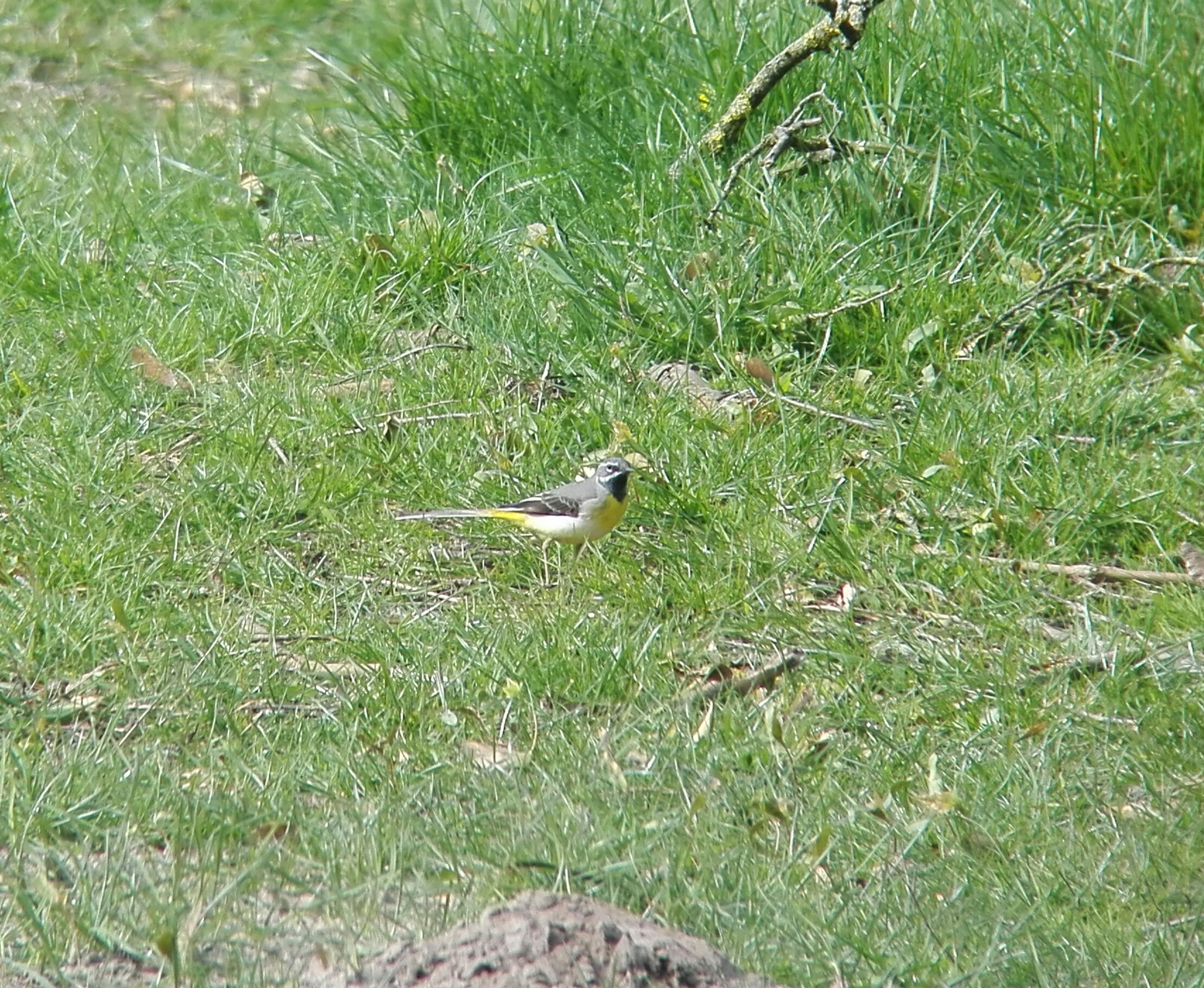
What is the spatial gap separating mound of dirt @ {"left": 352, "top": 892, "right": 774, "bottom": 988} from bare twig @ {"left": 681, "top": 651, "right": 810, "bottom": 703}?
1.53m

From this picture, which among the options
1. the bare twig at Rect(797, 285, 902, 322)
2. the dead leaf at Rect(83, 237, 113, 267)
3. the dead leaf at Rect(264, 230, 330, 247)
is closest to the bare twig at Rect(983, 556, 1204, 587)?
the bare twig at Rect(797, 285, 902, 322)

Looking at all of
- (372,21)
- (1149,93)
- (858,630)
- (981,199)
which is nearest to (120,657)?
(858,630)

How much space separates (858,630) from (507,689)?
1.15 meters

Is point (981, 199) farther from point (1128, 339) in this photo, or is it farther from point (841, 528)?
point (841, 528)

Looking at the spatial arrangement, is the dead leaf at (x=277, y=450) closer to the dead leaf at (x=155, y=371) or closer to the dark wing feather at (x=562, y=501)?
the dead leaf at (x=155, y=371)

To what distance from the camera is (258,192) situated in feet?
25.6

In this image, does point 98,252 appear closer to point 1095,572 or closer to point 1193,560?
point 1095,572

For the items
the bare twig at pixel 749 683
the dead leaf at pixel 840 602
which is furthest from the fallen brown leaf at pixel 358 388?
the bare twig at pixel 749 683

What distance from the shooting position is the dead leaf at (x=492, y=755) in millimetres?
4434

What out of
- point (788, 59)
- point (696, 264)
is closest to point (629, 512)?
point (696, 264)

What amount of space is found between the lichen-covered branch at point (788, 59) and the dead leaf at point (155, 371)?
90.8 inches

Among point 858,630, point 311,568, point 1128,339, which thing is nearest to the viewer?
point 858,630

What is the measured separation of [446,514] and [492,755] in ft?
4.45

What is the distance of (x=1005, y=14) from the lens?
7.23 meters
